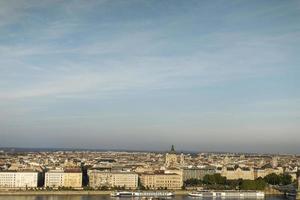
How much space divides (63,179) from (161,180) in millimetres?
6081

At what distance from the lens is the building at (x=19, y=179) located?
33.8m

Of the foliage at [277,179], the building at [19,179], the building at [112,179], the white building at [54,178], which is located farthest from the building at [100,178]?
the foliage at [277,179]

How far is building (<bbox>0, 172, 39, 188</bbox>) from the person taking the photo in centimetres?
3378

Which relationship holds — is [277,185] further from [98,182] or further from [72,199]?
[72,199]

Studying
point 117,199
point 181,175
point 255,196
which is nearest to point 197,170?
point 181,175

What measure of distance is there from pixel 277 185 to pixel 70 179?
13.2 meters

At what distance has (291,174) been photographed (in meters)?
41.9

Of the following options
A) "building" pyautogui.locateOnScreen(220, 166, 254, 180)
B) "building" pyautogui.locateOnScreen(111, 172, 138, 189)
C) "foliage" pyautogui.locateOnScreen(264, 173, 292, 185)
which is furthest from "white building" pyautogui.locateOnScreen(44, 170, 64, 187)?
"foliage" pyautogui.locateOnScreen(264, 173, 292, 185)

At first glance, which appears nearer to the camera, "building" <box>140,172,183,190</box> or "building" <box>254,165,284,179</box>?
"building" <box>140,172,183,190</box>

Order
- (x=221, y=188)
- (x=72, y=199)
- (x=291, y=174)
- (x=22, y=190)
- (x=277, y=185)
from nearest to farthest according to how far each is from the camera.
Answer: (x=72, y=199) < (x=22, y=190) < (x=221, y=188) < (x=277, y=185) < (x=291, y=174)

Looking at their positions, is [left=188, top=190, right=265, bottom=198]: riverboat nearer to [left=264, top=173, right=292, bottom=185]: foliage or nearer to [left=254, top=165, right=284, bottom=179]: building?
[left=264, top=173, right=292, bottom=185]: foliage

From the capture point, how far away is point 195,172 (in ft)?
136

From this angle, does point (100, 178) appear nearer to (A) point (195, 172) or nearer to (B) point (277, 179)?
(A) point (195, 172)

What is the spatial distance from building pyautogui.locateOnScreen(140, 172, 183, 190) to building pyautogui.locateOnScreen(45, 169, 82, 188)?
4185 millimetres
